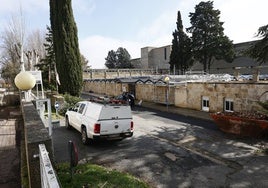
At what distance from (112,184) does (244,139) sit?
754 centimetres

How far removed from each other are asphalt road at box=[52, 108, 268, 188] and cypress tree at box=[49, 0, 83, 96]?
922 cm

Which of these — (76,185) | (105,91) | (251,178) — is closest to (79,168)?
(76,185)

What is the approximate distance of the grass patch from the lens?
580 cm

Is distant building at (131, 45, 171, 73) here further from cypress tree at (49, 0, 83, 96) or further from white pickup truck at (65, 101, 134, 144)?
white pickup truck at (65, 101, 134, 144)

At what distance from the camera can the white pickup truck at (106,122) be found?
925 cm

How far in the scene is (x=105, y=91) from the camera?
34469 millimetres

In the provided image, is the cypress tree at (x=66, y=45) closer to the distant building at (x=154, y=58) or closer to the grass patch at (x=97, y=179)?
the grass patch at (x=97, y=179)

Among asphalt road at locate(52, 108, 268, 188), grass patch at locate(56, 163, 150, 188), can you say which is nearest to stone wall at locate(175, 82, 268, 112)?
asphalt road at locate(52, 108, 268, 188)

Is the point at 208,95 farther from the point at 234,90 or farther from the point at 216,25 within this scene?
the point at 216,25

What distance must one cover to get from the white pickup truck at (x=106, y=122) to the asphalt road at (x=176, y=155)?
1.76ft

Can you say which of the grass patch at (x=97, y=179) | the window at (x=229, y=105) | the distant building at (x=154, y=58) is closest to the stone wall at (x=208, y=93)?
the window at (x=229, y=105)

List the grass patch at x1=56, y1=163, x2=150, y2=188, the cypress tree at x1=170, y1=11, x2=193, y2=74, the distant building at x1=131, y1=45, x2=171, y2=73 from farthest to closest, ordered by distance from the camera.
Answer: the distant building at x1=131, y1=45, x2=171, y2=73 < the cypress tree at x1=170, y1=11, x2=193, y2=74 < the grass patch at x1=56, y1=163, x2=150, y2=188

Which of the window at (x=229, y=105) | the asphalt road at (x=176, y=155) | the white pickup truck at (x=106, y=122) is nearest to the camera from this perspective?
the asphalt road at (x=176, y=155)

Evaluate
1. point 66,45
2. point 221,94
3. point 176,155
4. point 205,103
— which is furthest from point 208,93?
point 66,45
